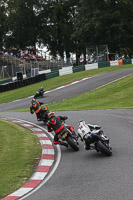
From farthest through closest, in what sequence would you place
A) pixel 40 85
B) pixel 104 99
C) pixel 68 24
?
pixel 68 24
pixel 40 85
pixel 104 99

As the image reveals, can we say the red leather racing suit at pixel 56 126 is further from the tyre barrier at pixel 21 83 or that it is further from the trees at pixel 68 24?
the trees at pixel 68 24

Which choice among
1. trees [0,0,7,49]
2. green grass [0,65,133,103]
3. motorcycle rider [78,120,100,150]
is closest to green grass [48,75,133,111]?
green grass [0,65,133,103]

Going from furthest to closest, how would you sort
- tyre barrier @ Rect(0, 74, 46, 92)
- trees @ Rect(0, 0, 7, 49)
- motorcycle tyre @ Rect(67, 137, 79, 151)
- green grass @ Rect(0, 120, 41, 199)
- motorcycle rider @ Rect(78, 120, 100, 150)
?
trees @ Rect(0, 0, 7, 49)
tyre barrier @ Rect(0, 74, 46, 92)
motorcycle tyre @ Rect(67, 137, 79, 151)
motorcycle rider @ Rect(78, 120, 100, 150)
green grass @ Rect(0, 120, 41, 199)

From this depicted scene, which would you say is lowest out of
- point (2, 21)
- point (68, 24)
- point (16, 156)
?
point (16, 156)

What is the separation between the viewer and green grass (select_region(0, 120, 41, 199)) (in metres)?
8.46

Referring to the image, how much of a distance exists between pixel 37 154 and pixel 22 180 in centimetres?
265

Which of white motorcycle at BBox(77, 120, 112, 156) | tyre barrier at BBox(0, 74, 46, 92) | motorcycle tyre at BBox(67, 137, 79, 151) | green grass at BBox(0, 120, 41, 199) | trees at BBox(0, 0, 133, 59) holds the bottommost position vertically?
green grass at BBox(0, 120, 41, 199)

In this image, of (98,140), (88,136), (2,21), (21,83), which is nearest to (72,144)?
(88,136)

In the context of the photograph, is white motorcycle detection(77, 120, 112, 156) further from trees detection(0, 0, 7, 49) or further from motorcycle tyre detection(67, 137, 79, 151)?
trees detection(0, 0, 7, 49)

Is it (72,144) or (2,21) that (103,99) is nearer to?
(72,144)

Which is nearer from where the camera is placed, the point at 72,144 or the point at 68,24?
the point at 72,144

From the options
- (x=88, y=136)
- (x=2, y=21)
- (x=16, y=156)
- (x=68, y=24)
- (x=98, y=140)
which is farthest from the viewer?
(x=2, y=21)

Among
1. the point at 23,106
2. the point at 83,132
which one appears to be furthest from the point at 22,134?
the point at 23,106

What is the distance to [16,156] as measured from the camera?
10.8 meters
